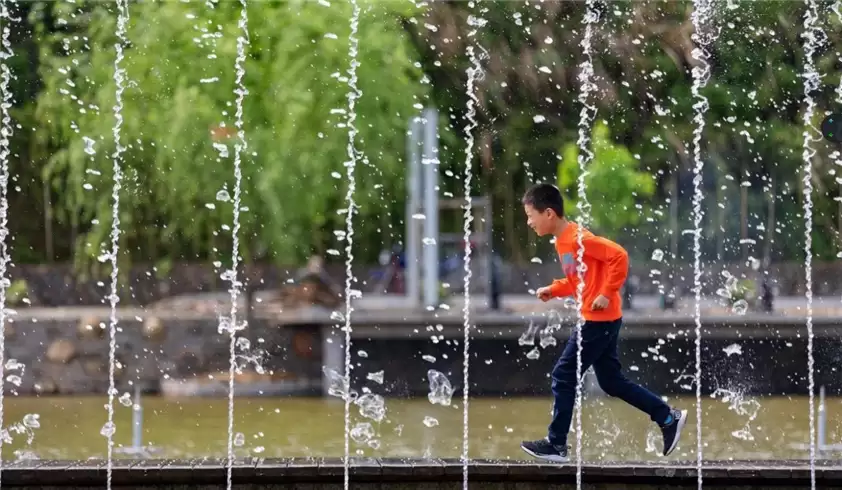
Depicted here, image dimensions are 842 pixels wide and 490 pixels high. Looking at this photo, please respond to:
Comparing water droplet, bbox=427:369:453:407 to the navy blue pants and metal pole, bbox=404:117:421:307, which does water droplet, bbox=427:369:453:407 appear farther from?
the navy blue pants

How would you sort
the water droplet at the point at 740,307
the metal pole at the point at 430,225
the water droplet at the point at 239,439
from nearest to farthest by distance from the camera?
the water droplet at the point at 239,439
the metal pole at the point at 430,225
the water droplet at the point at 740,307

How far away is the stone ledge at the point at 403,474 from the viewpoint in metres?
5.47

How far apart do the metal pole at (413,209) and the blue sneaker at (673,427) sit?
29.5 ft

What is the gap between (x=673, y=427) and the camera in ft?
19.6

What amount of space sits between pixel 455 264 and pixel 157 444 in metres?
10.7

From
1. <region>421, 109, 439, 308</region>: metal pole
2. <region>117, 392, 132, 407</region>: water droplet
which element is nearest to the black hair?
<region>421, 109, 439, 308</region>: metal pole

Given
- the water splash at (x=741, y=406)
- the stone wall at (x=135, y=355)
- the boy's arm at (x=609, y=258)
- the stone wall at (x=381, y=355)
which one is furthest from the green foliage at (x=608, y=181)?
the boy's arm at (x=609, y=258)

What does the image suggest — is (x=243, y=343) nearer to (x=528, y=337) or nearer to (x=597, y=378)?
(x=528, y=337)

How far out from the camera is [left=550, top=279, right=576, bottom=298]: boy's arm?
19.3 ft

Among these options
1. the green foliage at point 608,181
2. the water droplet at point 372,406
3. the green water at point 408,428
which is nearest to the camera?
the green water at point 408,428

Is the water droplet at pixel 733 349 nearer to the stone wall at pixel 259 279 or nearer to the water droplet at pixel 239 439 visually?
the stone wall at pixel 259 279

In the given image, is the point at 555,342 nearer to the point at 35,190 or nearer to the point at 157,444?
the point at 157,444

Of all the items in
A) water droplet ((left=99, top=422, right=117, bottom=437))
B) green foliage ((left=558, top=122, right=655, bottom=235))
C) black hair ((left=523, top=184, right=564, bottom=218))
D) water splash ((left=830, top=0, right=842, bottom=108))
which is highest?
water splash ((left=830, top=0, right=842, bottom=108))

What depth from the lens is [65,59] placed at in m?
18.0
